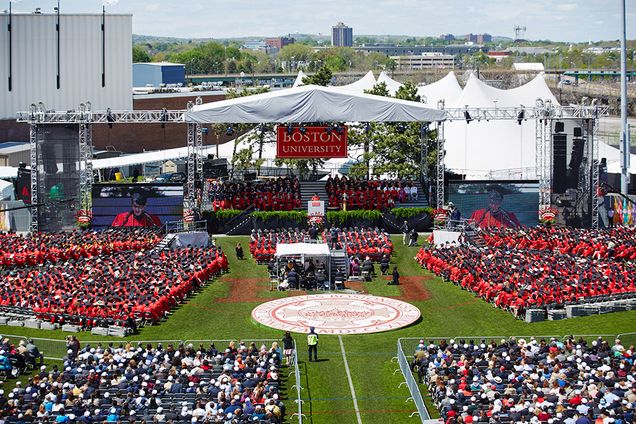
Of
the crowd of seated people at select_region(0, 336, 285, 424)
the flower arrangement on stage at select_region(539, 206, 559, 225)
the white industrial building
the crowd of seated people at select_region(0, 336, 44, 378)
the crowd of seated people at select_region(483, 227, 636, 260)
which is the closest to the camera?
the crowd of seated people at select_region(0, 336, 285, 424)

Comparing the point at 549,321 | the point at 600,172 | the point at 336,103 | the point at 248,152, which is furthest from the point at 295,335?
the point at 248,152

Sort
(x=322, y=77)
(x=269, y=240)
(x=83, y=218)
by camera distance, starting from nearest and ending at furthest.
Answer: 1. (x=269, y=240)
2. (x=83, y=218)
3. (x=322, y=77)

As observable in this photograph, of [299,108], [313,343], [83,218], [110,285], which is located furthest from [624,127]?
[110,285]

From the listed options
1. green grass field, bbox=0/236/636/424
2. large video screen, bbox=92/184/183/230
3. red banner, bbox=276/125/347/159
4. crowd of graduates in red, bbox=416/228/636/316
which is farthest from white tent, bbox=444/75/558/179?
large video screen, bbox=92/184/183/230

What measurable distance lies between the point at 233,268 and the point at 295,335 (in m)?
11.4

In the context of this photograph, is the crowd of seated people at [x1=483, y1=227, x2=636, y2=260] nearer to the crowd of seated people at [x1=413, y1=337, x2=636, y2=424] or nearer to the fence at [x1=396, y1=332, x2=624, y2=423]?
the fence at [x1=396, y1=332, x2=624, y2=423]

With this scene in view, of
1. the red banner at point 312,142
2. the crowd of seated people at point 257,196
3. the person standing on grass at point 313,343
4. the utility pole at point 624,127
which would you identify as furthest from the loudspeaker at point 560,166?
the person standing on grass at point 313,343

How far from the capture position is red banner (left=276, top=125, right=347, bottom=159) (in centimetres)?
5334

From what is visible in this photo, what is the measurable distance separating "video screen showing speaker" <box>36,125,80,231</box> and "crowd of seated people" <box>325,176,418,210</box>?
44.4ft

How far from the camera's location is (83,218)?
5088 cm

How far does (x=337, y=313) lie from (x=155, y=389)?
42.7 feet

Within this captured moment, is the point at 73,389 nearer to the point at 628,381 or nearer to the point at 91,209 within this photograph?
the point at 628,381

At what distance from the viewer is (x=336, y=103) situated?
51.6m

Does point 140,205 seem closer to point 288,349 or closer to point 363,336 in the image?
point 363,336
